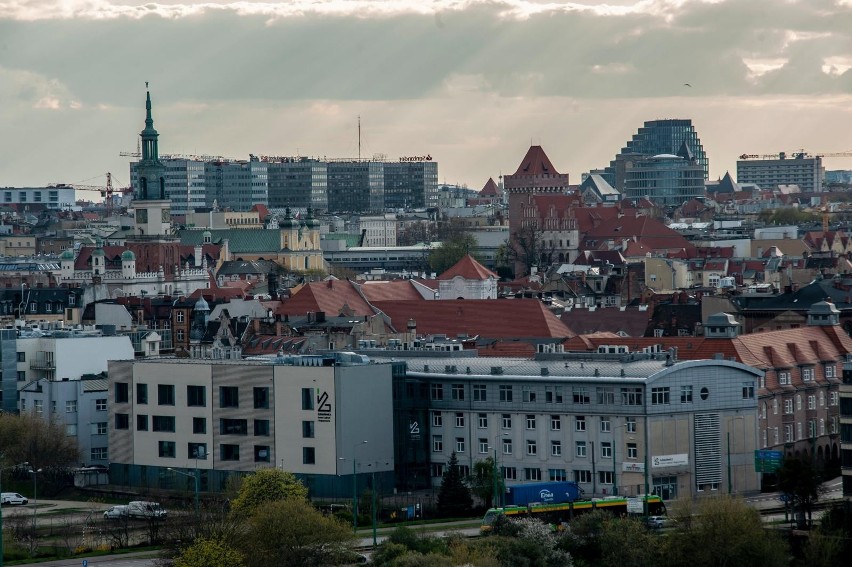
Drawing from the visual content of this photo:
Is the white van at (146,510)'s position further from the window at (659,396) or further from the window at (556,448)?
the window at (659,396)

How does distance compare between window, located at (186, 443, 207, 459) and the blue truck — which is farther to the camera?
window, located at (186, 443, 207, 459)

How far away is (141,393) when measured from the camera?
94.9 meters

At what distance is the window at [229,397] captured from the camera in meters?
91.4

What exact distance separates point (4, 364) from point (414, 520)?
30.3m

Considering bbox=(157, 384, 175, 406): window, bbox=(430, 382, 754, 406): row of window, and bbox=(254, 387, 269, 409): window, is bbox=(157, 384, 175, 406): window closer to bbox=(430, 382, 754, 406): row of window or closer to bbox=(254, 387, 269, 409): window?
bbox=(254, 387, 269, 409): window

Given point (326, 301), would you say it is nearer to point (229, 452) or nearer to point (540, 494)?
point (229, 452)

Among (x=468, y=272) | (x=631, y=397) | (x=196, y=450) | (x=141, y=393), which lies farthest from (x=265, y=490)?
(x=468, y=272)

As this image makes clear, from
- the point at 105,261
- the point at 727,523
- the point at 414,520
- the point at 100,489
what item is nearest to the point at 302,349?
the point at 100,489

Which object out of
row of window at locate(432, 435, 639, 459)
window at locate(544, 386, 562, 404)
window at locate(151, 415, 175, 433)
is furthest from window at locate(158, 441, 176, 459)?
window at locate(544, 386, 562, 404)

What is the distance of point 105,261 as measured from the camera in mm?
195500

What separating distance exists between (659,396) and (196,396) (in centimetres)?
Result: 1868

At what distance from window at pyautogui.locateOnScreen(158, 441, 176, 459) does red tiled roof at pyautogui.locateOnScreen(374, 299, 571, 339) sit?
30.2m

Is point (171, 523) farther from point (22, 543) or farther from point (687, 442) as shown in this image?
point (687, 442)

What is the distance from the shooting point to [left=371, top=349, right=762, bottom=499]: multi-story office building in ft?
281
